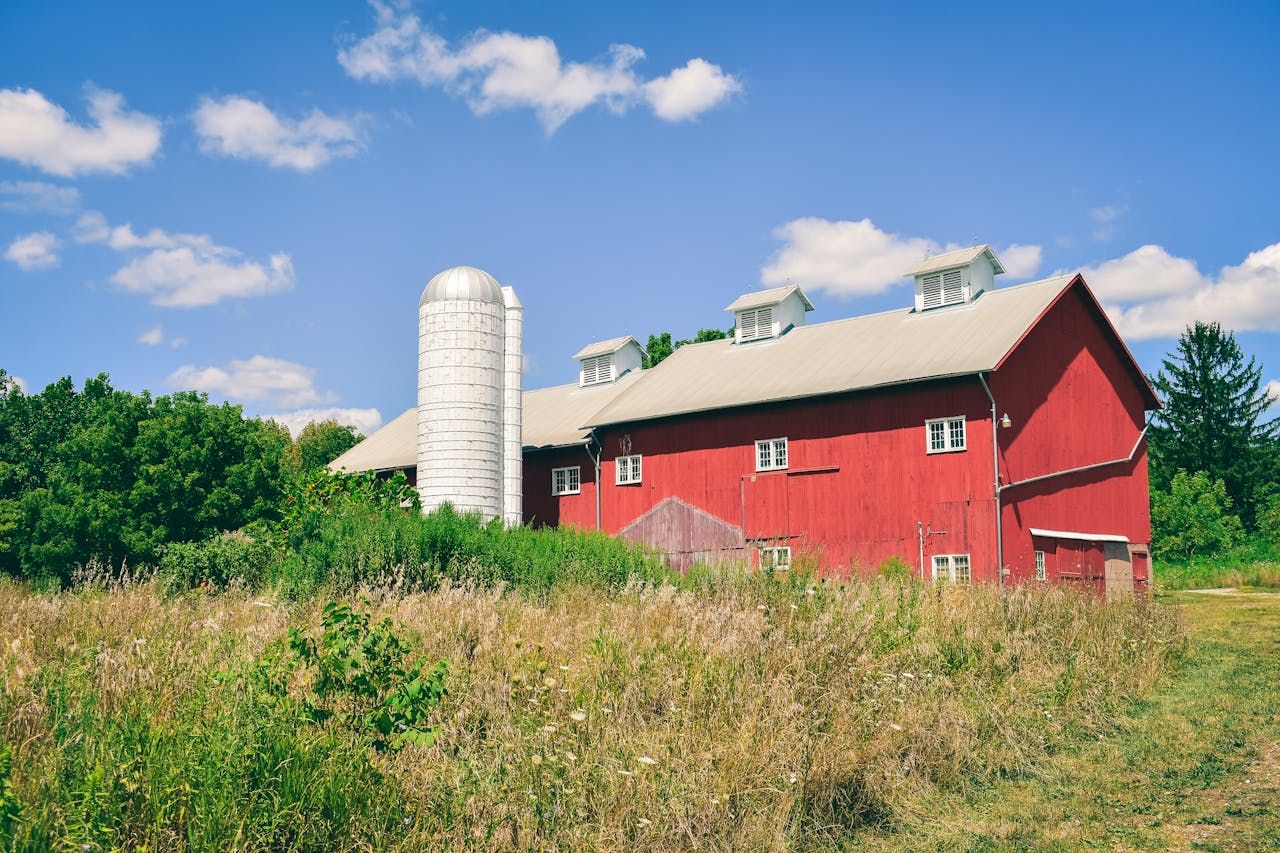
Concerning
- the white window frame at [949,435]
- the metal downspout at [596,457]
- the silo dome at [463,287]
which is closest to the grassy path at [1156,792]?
the white window frame at [949,435]

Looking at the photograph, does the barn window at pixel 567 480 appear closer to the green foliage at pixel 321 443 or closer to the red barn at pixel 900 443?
the red barn at pixel 900 443

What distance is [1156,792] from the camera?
806 centimetres

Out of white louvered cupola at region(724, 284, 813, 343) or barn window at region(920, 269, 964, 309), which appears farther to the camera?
white louvered cupola at region(724, 284, 813, 343)

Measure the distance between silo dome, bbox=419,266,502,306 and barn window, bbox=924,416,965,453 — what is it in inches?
458

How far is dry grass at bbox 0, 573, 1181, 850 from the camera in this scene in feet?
17.8

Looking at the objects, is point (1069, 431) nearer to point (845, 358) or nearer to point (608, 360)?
point (845, 358)

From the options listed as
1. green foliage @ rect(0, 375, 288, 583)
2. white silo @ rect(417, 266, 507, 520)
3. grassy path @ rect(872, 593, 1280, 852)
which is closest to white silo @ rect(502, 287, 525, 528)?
white silo @ rect(417, 266, 507, 520)

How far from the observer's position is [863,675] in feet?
28.8

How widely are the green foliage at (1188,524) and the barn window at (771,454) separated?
28.1 metres

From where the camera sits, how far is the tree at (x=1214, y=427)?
2199 inches

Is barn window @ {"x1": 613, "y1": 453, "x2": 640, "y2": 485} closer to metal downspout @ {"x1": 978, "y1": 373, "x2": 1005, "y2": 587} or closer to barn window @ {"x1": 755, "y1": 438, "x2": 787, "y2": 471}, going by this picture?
barn window @ {"x1": 755, "y1": 438, "x2": 787, "y2": 471}

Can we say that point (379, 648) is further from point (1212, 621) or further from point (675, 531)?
point (1212, 621)

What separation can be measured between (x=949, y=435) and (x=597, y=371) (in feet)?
53.4

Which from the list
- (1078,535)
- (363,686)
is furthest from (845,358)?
(363,686)
